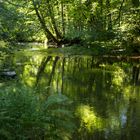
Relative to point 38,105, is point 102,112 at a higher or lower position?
lower

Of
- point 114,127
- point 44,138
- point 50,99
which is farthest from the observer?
point 114,127

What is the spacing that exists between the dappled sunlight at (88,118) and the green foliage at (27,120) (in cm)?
105

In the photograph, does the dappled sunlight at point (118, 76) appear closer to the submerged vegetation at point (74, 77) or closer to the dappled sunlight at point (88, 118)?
the submerged vegetation at point (74, 77)

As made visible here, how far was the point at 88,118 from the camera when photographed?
8000 millimetres

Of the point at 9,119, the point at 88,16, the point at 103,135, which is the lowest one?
the point at 103,135

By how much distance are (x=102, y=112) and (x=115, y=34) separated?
1264 cm

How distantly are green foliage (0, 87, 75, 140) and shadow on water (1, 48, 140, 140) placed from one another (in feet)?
2.43

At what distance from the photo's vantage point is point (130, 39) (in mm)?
20125

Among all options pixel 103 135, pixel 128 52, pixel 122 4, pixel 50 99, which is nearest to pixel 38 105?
pixel 50 99

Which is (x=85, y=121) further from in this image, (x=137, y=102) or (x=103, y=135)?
(x=137, y=102)

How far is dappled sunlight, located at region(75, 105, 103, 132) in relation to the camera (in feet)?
24.4

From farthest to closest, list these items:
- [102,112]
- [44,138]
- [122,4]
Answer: [122,4] < [102,112] < [44,138]

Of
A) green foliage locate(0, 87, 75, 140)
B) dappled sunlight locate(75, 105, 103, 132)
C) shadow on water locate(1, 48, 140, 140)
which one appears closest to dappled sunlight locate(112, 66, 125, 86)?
shadow on water locate(1, 48, 140, 140)

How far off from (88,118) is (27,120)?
8.18 feet
